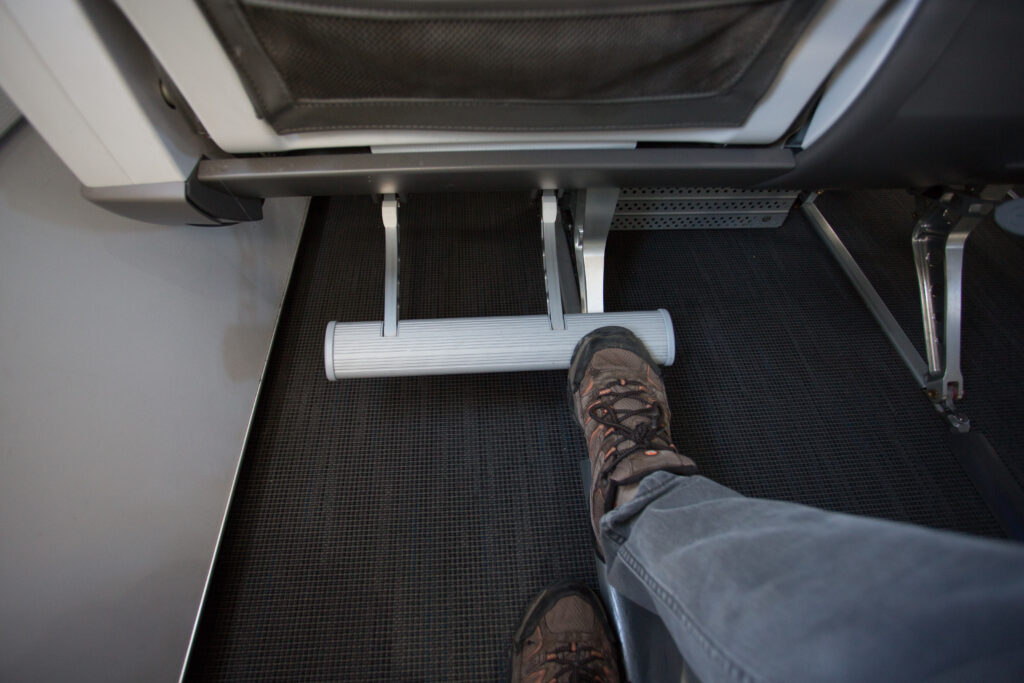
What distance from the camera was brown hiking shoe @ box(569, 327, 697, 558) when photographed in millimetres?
678

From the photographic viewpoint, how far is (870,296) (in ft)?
3.78

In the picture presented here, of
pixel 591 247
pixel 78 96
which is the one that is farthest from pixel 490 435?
pixel 78 96

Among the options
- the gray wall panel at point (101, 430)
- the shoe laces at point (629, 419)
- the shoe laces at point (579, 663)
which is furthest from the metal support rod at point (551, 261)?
the gray wall panel at point (101, 430)

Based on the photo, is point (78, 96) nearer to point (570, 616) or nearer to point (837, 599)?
point (837, 599)

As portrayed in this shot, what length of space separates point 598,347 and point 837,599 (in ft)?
1.81

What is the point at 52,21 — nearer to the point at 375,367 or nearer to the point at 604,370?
the point at 375,367

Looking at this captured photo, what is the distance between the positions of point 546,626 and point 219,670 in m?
0.56

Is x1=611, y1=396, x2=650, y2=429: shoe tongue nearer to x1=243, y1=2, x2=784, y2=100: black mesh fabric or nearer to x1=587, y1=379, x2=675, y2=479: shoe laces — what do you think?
x1=587, y1=379, x2=675, y2=479: shoe laces

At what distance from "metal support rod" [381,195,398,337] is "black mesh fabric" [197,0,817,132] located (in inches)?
11.9

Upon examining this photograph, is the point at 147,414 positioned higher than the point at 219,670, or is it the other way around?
the point at 147,414

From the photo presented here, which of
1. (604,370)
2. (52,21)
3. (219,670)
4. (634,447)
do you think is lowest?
(219,670)

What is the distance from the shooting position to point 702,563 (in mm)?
393

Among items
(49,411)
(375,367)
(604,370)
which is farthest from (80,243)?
(604,370)

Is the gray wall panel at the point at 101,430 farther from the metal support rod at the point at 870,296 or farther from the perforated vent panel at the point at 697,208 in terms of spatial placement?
the metal support rod at the point at 870,296
